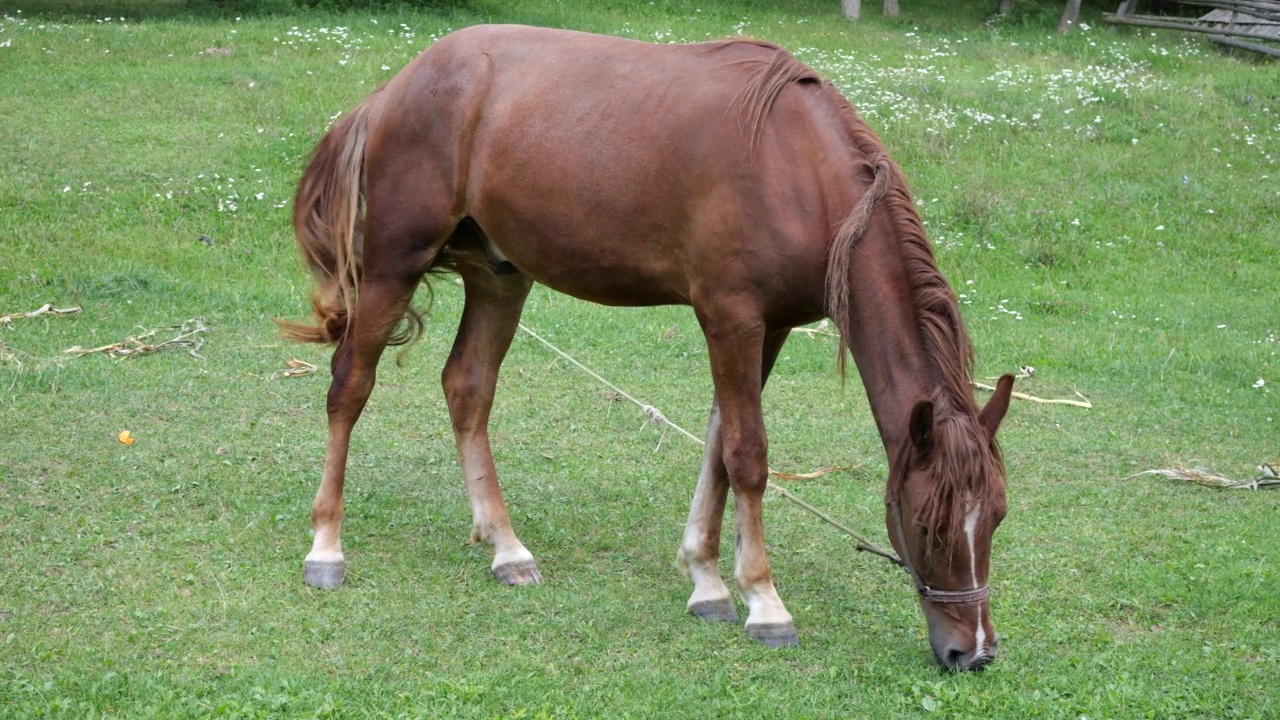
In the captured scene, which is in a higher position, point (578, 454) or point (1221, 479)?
point (1221, 479)

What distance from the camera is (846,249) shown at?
408 centimetres

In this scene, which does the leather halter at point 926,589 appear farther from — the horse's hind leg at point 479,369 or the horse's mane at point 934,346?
the horse's hind leg at point 479,369

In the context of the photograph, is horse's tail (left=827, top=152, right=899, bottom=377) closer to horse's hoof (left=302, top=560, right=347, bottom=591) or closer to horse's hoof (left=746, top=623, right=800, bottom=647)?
horse's hoof (left=746, top=623, right=800, bottom=647)

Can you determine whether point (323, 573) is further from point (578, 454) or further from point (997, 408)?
point (997, 408)

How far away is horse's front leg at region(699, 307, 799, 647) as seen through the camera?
4367 millimetres

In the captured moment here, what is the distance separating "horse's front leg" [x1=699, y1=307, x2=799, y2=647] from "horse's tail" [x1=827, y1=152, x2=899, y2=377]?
33cm

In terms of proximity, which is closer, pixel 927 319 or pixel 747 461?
pixel 927 319

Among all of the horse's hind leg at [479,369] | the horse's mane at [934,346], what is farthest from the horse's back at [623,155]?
the horse's hind leg at [479,369]

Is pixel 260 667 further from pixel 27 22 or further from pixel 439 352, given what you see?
pixel 27 22

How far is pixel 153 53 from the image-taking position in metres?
15.1

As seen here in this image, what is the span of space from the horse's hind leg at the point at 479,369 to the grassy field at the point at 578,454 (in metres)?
0.30

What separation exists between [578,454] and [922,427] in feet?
9.95

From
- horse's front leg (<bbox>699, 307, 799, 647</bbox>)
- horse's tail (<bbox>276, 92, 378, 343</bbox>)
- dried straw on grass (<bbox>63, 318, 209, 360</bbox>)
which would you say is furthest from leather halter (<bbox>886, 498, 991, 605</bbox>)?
dried straw on grass (<bbox>63, 318, 209, 360</bbox>)

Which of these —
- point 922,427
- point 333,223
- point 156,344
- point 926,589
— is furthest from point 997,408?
point 156,344
